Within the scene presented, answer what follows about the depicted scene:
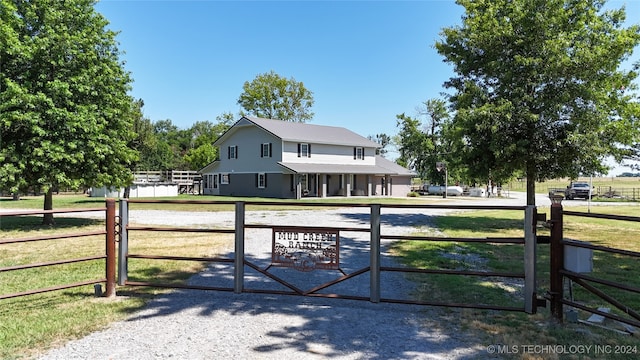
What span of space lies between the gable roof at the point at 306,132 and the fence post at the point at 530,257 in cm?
3062

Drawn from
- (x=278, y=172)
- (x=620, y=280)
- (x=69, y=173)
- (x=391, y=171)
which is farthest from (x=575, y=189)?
(x=69, y=173)

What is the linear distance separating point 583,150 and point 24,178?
19.0 meters

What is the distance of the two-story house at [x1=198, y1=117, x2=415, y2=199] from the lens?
35219 mm

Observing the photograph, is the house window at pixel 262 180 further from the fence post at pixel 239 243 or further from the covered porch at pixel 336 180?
the fence post at pixel 239 243

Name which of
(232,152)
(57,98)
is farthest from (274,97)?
(57,98)

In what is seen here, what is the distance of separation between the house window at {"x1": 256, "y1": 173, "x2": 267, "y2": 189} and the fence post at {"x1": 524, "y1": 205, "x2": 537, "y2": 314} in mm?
32460

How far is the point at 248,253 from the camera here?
28.8 feet

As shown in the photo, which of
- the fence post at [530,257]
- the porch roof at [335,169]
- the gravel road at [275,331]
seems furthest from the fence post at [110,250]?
the porch roof at [335,169]

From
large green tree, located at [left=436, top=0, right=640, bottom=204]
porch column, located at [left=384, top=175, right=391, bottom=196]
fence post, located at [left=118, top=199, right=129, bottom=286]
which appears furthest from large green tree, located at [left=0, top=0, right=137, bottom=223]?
porch column, located at [left=384, top=175, right=391, bottom=196]

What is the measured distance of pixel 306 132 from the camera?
3875 cm

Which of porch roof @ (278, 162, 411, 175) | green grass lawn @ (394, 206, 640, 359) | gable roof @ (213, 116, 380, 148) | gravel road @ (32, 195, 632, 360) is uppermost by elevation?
gable roof @ (213, 116, 380, 148)

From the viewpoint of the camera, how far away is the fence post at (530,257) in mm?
4625

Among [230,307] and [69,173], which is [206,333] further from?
[69,173]

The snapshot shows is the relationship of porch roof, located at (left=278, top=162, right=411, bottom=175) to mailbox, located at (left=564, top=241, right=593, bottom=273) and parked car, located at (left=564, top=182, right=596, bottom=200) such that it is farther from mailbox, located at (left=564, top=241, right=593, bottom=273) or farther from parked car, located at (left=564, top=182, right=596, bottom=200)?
mailbox, located at (left=564, top=241, right=593, bottom=273)
